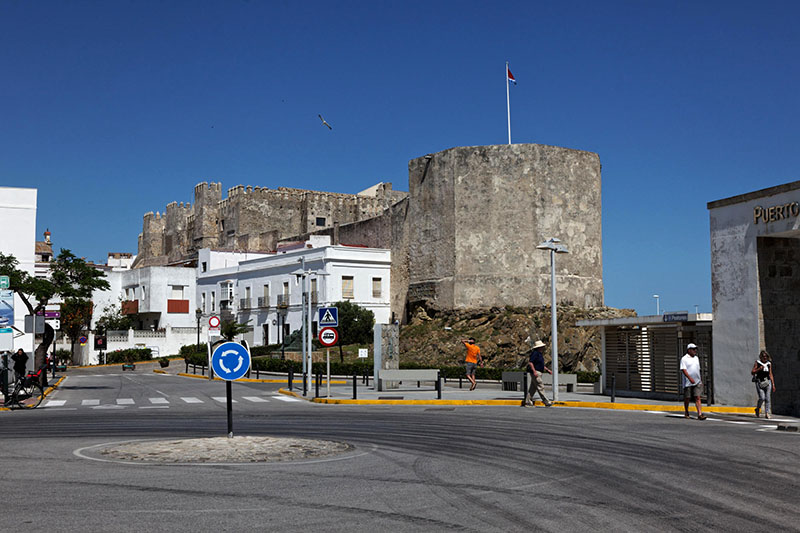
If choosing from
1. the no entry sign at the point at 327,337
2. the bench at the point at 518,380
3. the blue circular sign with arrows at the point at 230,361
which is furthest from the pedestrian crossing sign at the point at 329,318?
the blue circular sign with arrows at the point at 230,361

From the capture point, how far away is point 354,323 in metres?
56.0

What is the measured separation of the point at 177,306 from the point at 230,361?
6436cm

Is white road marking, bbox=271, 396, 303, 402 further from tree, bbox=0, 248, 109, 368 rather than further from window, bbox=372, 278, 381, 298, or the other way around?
window, bbox=372, 278, 381, 298

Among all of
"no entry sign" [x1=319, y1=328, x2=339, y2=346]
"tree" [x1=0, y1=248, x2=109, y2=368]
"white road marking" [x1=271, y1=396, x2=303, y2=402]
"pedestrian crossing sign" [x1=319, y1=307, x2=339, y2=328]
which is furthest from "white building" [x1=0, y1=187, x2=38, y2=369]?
"no entry sign" [x1=319, y1=328, x2=339, y2=346]

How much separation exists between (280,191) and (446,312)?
37.9m

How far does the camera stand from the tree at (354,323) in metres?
55.5

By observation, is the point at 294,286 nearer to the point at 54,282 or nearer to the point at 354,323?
the point at 354,323

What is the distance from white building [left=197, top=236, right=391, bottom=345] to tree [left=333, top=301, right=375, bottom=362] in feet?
6.45

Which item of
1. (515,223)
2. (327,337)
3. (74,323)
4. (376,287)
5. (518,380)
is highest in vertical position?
(515,223)

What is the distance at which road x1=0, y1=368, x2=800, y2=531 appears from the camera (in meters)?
7.66

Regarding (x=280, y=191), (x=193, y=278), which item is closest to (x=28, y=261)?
(x=193, y=278)

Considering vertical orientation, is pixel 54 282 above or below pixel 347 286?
below

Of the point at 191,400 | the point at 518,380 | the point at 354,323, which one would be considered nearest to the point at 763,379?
the point at 518,380

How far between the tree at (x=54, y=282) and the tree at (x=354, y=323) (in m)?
21.6
